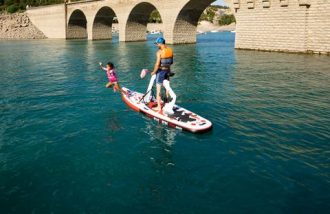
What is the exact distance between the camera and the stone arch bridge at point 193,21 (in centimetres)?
3253

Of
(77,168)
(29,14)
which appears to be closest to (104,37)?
(29,14)

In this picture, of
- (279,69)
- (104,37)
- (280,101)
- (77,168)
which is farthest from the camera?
(104,37)

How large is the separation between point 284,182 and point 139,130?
5476 millimetres

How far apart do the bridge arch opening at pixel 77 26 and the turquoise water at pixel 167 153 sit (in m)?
63.5

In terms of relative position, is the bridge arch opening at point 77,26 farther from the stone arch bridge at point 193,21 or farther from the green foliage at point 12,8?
the green foliage at point 12,8

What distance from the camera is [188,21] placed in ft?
172

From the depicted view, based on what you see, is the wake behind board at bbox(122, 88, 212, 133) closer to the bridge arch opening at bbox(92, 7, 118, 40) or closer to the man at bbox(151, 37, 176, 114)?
the man at bbox(151, 37, 176, 114)

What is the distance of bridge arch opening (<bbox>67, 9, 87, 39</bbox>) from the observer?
7856 centimetres

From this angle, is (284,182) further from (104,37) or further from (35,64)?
(104,37)

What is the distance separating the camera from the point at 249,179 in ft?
27.4

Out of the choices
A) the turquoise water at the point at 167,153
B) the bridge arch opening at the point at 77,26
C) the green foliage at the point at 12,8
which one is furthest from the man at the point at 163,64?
the green foliage at the point at 12,8

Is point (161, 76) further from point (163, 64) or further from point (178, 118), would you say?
point (178, 118)

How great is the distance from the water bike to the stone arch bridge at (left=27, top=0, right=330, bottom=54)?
2383 cm

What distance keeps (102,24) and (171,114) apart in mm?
64509
